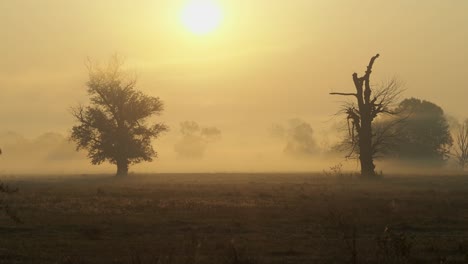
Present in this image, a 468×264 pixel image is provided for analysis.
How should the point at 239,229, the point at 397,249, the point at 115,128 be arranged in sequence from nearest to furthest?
1. the point at 397,249
2. the point at 239,229
3. the point at 115,128

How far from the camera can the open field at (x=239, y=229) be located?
48.9ft

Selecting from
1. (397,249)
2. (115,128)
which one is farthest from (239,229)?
(115,128)

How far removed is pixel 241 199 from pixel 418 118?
73979 mm

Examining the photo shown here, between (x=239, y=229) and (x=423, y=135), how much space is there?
82773 mm

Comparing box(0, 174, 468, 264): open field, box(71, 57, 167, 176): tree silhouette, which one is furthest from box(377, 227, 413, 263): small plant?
box(71, 57, 167, 176): tree silhouette

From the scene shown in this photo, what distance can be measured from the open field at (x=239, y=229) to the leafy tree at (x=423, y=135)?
6576 cm

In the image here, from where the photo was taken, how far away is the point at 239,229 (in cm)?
2027

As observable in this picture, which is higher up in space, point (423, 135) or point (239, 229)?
point (423, 135)

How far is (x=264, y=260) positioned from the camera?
48.5ft

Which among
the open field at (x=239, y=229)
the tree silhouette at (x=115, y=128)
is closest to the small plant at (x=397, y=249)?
the open field at (x=239, y=229)

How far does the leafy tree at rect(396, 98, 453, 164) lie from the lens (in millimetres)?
96625

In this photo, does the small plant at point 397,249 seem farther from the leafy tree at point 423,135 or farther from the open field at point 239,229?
the leafy tree at point 423,135

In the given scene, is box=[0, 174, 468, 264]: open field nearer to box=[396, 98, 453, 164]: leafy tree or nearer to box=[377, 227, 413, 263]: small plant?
box=[377, 227, 413, 263]: small plant

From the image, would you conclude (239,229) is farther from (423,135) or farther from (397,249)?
(423,135)
